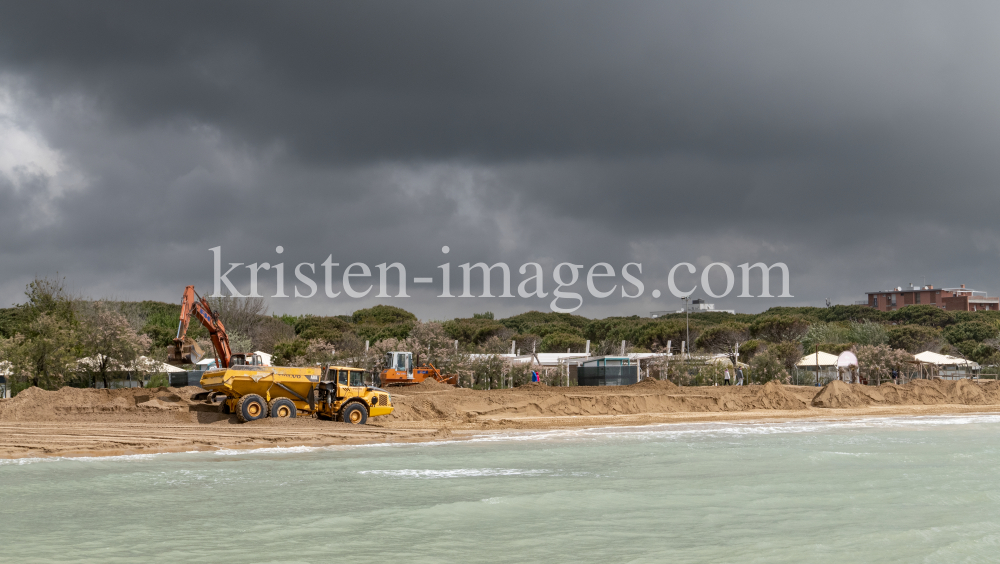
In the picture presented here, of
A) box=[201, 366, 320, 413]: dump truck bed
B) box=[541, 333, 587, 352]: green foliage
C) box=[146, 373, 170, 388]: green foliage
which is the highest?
box=[541, 333, 587, 352]: green foliage

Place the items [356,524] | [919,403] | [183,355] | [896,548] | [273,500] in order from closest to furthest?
[896,548] → [356,524] → [273,500] → [183,355] → [919,403]

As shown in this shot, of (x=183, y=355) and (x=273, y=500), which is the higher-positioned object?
(x=183, y=355)

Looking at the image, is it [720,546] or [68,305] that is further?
[68,305]

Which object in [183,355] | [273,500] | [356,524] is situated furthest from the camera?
[183,355]

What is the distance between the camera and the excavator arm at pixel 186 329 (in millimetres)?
26219

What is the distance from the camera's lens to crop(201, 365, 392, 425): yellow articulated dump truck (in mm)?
25109

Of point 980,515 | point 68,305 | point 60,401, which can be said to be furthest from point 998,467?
point 68,305

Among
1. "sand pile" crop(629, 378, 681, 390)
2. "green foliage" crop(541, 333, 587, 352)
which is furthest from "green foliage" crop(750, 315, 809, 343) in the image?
"sand pile" crop(629, 378, 681, 390)

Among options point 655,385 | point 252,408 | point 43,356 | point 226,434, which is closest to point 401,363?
point 655,385

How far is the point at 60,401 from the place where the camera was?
2867 centimetres

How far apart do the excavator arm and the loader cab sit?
9.18 meters

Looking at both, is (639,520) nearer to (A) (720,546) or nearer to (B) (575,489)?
(A) (720,546)

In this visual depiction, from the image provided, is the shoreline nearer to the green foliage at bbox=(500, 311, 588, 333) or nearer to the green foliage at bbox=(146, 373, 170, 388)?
the green foliage at bbox=(146, 373, 170, 388)

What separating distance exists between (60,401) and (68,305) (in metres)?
15.9
